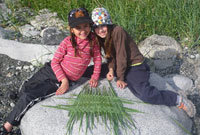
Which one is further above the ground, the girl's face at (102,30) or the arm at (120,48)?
the girl's face at (102,30)

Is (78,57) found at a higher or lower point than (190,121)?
higher

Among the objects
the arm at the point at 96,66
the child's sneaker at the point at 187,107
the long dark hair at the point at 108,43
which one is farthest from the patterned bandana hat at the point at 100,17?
the child's sneaker at the point at 187,107

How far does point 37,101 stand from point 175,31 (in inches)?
101

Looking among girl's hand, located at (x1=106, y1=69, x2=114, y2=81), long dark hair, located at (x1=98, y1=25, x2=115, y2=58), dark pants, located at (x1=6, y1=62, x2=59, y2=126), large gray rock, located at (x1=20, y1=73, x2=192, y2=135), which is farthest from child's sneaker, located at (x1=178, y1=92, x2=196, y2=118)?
dark pants, located at (x1=6, y1=62, x2=59, y2=126)

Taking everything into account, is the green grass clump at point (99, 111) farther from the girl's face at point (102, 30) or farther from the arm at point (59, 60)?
the girl's face at point (102, 30)

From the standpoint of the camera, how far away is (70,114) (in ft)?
7.41

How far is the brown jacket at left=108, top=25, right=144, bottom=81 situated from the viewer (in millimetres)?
2588

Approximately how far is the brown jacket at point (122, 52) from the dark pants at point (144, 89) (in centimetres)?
10

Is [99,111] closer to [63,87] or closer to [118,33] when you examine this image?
[63,87]

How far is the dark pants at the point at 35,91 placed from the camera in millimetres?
2477

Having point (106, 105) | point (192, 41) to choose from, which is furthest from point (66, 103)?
point (192, 41)

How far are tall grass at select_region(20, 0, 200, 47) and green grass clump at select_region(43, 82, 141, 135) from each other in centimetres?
169

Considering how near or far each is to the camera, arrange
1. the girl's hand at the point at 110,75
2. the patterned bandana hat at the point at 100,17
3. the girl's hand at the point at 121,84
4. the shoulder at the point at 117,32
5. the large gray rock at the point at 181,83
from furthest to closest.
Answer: the large gray rock at the point at 181,83 → the girl's hand at the point at 110,75 → the girl's hand at the point at 121,84 → the shoulder at the point at 117,32 → the patterned bandana hat at the point at 100,17

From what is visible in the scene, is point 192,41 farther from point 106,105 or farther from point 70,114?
point 70,114
